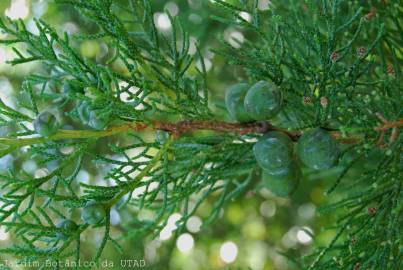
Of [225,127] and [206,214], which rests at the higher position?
[206,214]

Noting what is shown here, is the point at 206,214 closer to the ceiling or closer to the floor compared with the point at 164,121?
closer to the ceiling

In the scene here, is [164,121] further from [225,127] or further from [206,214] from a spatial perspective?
[206,214]

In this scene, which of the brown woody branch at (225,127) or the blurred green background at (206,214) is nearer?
the brown woody branch at (225,127)

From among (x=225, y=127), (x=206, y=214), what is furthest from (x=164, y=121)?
(x=206, y=214)

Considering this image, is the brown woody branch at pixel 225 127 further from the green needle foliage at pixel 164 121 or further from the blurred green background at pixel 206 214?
the blurred green background at pixel 206 214

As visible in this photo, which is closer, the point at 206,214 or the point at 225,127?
the point at 225,127

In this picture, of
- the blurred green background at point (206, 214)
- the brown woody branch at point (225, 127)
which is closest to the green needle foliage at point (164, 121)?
the brown woody branch at point (225, 127)

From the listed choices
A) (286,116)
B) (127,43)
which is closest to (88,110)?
(127,43)

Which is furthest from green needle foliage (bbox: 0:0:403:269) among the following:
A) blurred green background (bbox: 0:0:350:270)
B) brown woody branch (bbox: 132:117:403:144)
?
blurred green background (bbox: 0:0:350:270)

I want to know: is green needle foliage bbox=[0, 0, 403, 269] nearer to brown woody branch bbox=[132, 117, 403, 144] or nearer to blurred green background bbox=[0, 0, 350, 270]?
brown woody branch bbox=[132, 117, 403, 144]

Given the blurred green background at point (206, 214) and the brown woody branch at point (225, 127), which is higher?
the blurred green background at point (206, 214)
